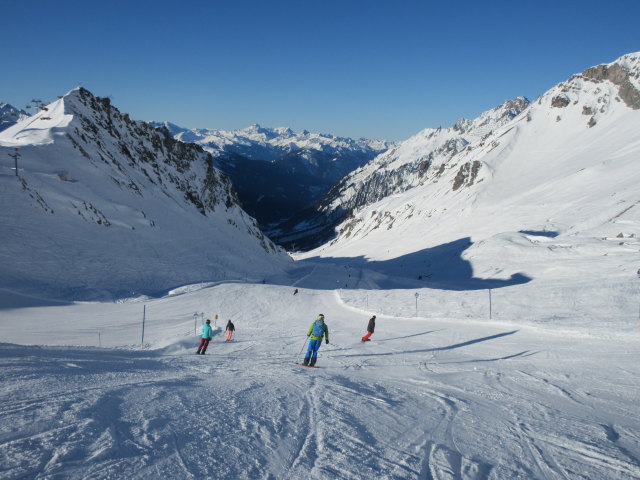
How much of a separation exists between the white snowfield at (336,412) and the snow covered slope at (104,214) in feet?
84.2

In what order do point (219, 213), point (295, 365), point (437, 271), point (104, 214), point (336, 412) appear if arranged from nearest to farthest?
point (336, 412)
point (295, 365)
point (104, 214)
point (437, 271)
point (219, 213)

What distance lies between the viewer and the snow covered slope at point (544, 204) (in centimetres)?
4842

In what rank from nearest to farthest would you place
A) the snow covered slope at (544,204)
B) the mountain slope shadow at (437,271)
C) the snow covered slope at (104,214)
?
the snow covered slope at (104,214) < the snow covered slope at (544,204) < the mountain slope shadow at (437,271)

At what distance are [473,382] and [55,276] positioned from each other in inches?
1379

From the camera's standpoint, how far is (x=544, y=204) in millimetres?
75250

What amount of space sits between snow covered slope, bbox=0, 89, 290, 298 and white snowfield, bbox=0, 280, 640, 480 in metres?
25.7

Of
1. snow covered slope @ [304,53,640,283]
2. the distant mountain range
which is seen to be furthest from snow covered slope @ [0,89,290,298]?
snow covered slope @ [304,53,640,283]

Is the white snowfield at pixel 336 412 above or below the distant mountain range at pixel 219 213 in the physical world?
below

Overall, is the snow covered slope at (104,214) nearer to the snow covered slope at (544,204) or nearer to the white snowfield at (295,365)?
the white snowfield at (295,365)

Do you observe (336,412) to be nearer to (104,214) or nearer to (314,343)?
(314,343)

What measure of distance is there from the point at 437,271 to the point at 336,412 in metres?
59.0

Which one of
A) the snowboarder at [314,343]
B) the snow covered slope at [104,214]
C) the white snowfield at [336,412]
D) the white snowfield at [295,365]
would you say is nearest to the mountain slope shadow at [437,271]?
the white snowfield at [295,365]

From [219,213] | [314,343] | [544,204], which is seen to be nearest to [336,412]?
[314,343]

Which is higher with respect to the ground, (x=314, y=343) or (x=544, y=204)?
(x=544, y=204)
